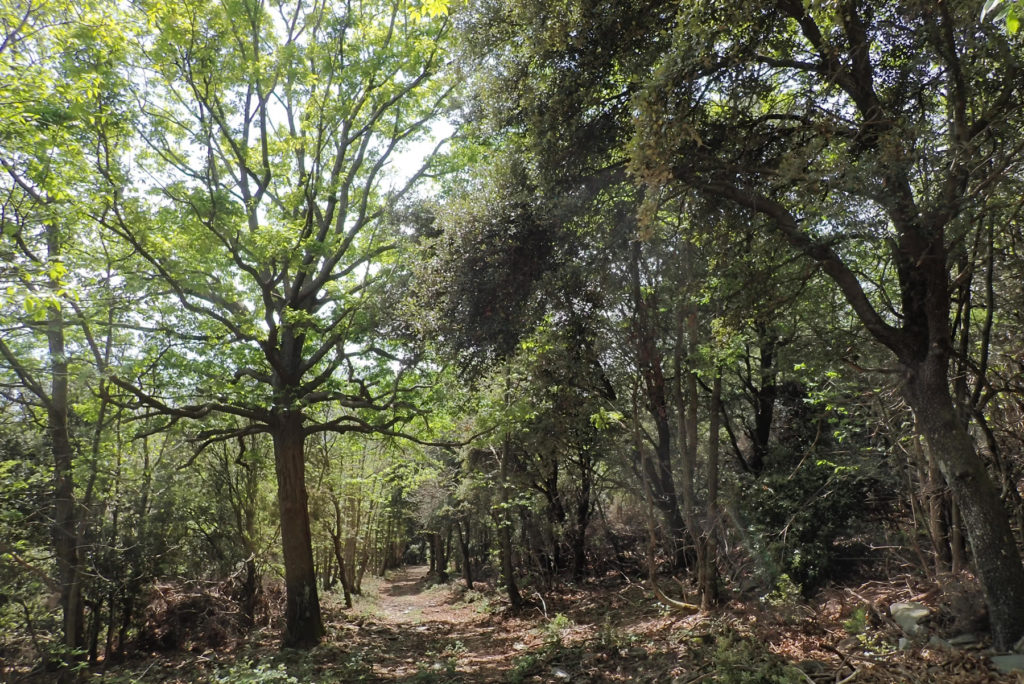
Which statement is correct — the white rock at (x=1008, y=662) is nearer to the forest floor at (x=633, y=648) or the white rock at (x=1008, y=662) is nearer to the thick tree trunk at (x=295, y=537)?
the forest floor at (x=633, y=648)

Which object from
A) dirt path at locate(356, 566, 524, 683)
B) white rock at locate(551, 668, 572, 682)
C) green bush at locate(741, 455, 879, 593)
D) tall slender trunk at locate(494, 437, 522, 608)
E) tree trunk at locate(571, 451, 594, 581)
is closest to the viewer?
white rock at locate(551, 668, 572, 682)

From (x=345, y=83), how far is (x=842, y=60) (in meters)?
8.83

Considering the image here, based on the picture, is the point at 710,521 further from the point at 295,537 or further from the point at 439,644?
the point at 295,537

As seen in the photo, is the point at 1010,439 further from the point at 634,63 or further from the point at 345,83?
the point at 345,83

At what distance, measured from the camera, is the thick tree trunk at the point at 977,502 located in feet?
17.3

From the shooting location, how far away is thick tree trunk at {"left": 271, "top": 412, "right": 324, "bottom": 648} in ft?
37.4

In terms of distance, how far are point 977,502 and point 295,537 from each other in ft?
34.9

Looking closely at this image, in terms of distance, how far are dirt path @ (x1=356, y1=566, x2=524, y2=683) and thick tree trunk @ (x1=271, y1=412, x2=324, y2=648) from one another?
1.34 m

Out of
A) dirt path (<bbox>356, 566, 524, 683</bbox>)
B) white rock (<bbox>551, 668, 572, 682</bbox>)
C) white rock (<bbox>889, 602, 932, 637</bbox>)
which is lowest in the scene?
dirt path (<bbox>356, 566, 524, 683</bbox>)

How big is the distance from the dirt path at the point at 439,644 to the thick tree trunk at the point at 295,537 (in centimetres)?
134

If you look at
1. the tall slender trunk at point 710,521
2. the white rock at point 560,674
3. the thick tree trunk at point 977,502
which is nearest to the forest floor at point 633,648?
the white rock at point 560,674

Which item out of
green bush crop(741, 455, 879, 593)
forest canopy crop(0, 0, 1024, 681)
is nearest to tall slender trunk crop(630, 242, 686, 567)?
forest canopy crop(0, 0, 1024, 681)

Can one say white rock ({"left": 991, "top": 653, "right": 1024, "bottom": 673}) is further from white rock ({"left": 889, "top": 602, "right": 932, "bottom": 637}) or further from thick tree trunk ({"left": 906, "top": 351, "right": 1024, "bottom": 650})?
white rock ({"left": 889, "top": 602, "right": 932, "bottom": 637})

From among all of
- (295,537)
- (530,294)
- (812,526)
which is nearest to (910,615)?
(812,526)
